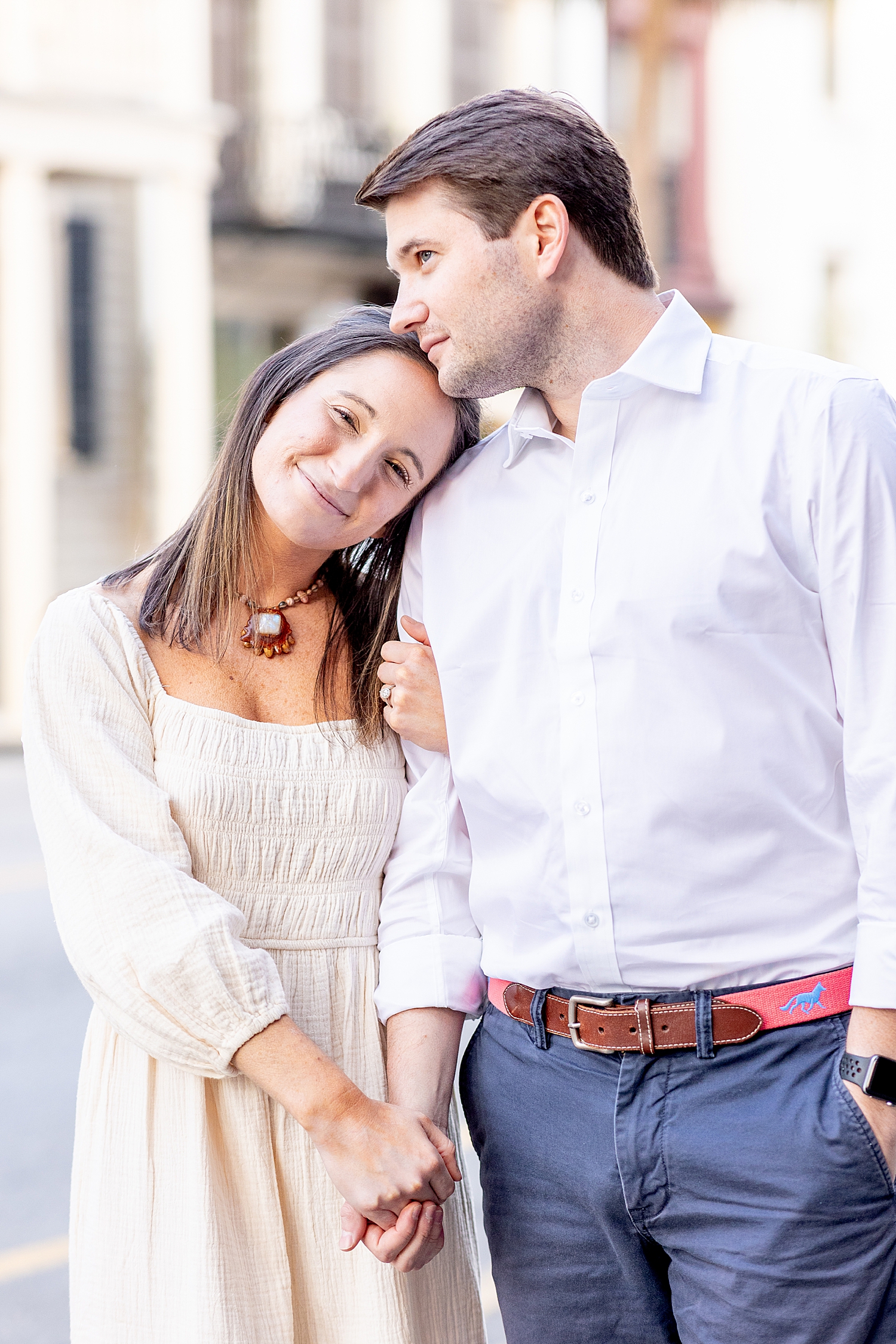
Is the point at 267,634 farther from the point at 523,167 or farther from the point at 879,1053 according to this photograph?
the point at 879,1053

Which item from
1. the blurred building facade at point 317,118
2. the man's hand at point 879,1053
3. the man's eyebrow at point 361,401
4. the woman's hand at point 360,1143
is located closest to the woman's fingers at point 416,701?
the man's eyebrow at point 361,401

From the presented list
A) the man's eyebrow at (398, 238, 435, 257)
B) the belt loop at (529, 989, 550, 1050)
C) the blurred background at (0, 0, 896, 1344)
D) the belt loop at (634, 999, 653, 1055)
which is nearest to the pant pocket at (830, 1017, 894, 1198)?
the belt loop at (634, 999, 653, 1055)

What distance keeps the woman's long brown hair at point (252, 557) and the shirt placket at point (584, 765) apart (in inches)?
14.8

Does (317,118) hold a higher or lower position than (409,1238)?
higher

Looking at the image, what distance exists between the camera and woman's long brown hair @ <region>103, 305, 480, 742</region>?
205 centimetres

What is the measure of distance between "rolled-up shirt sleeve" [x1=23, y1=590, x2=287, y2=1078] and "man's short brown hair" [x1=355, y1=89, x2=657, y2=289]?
767 mm

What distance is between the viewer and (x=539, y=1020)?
1867 millimetres

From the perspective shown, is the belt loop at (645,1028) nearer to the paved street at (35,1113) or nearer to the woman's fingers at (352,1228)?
the woman's fingers at (352,1228)

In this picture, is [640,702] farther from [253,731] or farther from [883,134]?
[883,134]

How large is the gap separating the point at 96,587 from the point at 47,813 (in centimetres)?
35

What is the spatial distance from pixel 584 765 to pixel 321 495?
55 centimetres

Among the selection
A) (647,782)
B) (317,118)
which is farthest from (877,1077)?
(317,118)

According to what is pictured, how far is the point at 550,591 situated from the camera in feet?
6.14

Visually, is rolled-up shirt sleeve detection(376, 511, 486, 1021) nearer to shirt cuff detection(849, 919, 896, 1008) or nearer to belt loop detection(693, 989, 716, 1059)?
belt loop detection(693, 989, 716, 1059)
